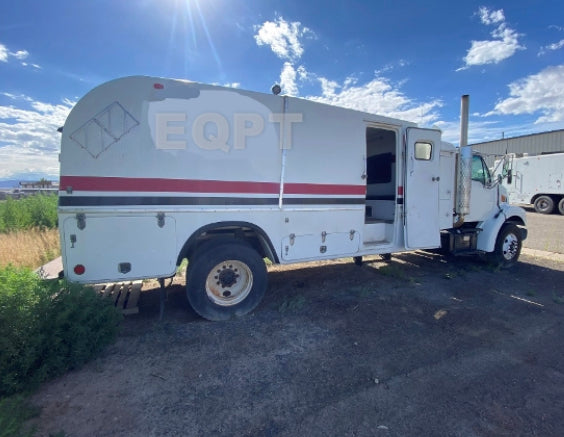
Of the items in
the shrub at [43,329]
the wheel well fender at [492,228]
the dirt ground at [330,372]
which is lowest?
the dirt ground at [330,372]

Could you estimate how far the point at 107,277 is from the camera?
12.3ft

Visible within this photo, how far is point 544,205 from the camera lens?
18391 mm

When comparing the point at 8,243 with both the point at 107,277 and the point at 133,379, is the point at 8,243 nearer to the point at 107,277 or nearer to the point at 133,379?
the point at 107,277

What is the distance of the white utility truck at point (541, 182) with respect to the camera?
17.5m

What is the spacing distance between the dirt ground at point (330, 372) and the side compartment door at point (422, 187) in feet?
4.01

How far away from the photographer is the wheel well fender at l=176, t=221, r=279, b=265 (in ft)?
13.4

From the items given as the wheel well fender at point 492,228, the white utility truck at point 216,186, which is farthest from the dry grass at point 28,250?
the wheel well fender at point 492,228

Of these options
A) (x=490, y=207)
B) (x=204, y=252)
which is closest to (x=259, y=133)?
(x=204, y=252)

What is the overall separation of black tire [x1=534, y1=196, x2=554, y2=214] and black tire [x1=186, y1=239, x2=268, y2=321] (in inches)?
817

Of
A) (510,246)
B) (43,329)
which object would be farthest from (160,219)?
(510,246)

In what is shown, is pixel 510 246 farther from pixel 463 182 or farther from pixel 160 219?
pixel 160 219

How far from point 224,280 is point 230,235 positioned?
2.16ft

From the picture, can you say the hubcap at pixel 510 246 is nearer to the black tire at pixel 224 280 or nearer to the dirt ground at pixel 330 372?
the dirt ground at pixel 330 372

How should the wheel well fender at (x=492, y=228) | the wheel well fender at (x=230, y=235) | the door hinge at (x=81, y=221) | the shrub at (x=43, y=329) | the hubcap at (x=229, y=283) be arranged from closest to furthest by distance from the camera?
the shrub at (x=43, y=329), the door hinge at (x=81, y=221), the wheel well fender at (x=230, y=235), the hubcap at (x=229, y=283), the wheel well fender at (x=492, y=228)
